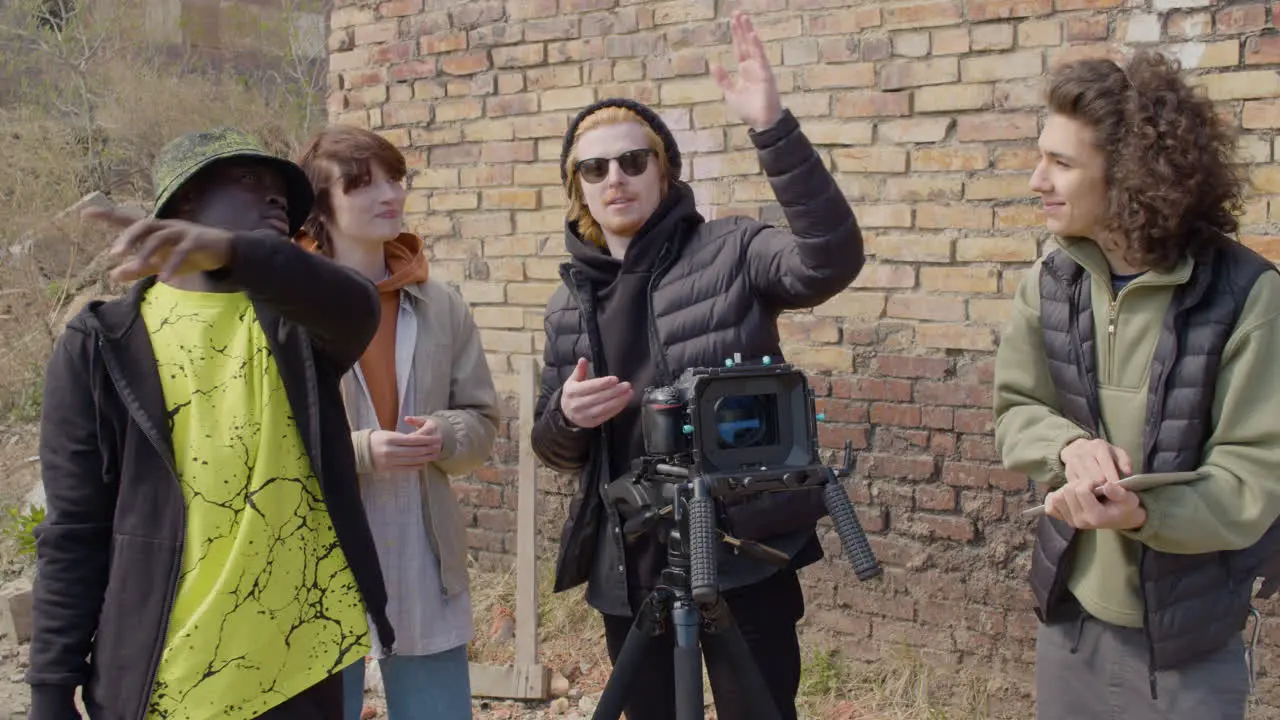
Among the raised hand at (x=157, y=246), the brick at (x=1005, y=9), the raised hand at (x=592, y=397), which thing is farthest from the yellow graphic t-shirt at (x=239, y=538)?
the brick at (x=1005, y=9)

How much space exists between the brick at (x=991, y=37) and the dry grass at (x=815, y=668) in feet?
6.15

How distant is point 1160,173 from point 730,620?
3.69 feet

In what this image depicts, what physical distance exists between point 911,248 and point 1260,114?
1.01 m

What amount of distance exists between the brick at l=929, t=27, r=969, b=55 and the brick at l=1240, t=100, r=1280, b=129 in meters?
0.79

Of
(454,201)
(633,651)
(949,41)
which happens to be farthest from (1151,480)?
(454,201)

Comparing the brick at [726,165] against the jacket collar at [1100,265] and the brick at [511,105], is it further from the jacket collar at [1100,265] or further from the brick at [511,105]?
the jacket collar at [1100,265]

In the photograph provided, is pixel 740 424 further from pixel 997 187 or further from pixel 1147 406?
pixel 997 187

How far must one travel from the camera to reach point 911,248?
373 cm

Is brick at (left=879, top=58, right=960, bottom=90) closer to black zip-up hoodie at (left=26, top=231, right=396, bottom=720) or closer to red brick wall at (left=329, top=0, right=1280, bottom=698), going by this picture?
red brick wall at (left=329, top=0, right=1280, bottom=698)

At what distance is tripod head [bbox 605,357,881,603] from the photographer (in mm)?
2037

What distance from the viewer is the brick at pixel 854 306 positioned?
12.5 ft

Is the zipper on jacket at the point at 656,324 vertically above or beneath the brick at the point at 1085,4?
beneath

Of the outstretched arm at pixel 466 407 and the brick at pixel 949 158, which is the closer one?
the outstretched arm at pixel 466 407

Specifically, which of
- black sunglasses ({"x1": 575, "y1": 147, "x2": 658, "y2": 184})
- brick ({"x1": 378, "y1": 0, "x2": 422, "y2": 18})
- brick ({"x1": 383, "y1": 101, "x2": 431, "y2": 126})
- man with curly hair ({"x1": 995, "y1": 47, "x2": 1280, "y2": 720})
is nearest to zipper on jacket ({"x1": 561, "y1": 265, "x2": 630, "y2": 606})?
black sunglasses ({"x1": 575, "y1": 147, "x2": 658, "y2": 184})
